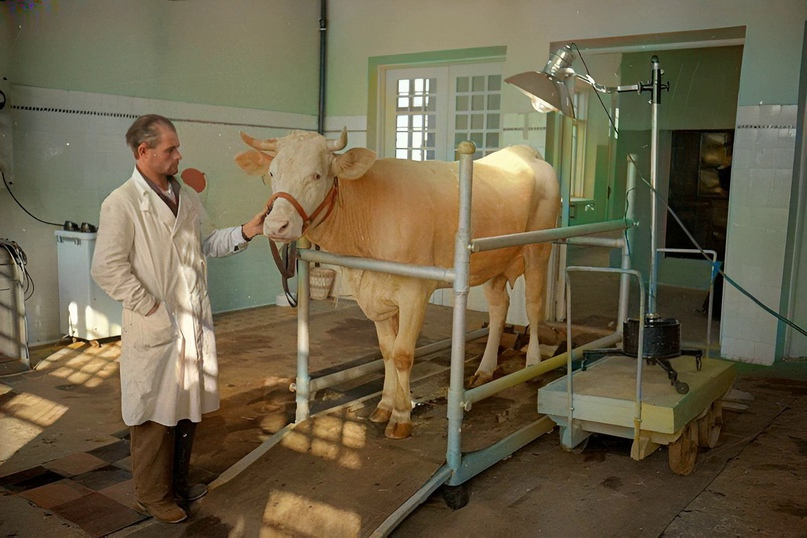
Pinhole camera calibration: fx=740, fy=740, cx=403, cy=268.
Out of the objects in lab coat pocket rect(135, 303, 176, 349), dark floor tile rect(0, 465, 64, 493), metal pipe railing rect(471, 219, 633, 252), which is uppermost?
metal pipe railing rect(471, 219, 633, 252)

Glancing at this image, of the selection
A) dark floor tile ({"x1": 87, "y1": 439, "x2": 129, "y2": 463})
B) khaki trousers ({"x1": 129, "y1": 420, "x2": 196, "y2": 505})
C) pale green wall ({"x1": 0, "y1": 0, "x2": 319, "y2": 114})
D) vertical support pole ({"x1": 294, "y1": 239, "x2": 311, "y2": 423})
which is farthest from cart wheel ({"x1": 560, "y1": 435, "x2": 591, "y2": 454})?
pale green wall ({"x1": 0, "y1": 0, "x2": 319, "y2": 114})

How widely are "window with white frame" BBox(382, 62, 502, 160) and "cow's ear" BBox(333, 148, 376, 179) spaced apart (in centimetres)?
374

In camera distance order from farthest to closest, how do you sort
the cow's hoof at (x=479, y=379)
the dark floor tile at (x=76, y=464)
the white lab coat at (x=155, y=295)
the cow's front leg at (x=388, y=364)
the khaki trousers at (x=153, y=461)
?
the cow's hoof at (x=479, y=379)
the cow's front leg at (x=388, y=364)
the dark floor tile at (x=76, y=464)
the khaki trousers at (x=153, y=461)
the white lab coat at (x=155, y=295)

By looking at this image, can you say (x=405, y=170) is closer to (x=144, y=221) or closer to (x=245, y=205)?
(x=144, y=221)

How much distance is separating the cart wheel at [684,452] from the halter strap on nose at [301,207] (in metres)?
1.96

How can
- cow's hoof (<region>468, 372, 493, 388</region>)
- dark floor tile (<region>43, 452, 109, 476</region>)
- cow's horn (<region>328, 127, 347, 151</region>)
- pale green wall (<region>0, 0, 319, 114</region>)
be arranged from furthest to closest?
pale green wall (<region>0, 0, 319, 114</region>), cow's hoof (<region>468, 372, 493, 388</region>), dark floor tile (<region>43, 452, 109, 476</region>), cow's horn (<region>328, 127, 347, 151</region>)

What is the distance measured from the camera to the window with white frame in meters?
7.21

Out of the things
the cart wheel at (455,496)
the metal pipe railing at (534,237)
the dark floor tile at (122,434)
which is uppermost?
the metal pipe railing at (534,237)

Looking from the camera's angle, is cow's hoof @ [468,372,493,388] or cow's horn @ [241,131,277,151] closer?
cow's horn @ [241,131,277,151]

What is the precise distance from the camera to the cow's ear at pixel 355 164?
10.8 feet

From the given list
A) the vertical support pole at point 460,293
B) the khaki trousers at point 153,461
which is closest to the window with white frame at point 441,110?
the vertical support pole at point 460,293

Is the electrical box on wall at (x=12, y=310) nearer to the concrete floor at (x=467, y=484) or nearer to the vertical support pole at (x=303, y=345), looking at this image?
the concrete floor at (x=467, y=484)

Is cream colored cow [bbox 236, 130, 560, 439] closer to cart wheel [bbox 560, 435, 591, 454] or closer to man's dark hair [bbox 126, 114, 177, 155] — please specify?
man's dark hair [bbox 126, 114, 177, 155]

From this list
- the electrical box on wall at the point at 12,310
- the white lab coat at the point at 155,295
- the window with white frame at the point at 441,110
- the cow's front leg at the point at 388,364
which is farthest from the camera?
the window with white frame at the point at 441,110
